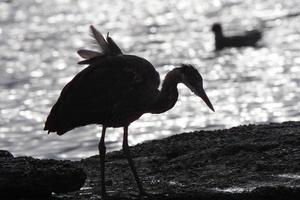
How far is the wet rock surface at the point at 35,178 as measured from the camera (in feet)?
32.0

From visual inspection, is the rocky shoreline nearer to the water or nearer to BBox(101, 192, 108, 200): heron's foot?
BBox(101, 192, 108, 200): heron's foot

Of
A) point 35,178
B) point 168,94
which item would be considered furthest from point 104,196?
point 168,94

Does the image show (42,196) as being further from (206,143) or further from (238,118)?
(238,118)

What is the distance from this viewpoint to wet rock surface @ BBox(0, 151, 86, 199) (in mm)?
9750

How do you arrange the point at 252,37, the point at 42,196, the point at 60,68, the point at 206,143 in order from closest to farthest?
the point at 42,196
the point at 206,143
the point at 60,68
the point at 252,37

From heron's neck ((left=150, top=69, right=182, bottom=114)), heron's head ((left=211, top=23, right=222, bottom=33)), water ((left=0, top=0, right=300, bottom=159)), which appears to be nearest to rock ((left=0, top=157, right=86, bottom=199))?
heron's neck ((left=150, top=69, right=182, bottom=114))

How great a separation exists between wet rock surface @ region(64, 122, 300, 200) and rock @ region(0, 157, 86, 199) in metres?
0.44

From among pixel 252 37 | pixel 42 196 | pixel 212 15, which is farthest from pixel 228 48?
pixel 42 196

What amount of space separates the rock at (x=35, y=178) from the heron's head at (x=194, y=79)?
1.77 meters

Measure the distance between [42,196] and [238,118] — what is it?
16051mm

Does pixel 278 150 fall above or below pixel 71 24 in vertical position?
below

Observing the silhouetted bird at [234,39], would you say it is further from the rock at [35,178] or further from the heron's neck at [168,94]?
the rock at [35,178]

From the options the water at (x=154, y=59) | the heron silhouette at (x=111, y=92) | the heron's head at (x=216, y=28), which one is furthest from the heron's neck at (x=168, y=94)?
the heron's head at (x=216, y=28)

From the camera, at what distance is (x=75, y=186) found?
1009 cm
